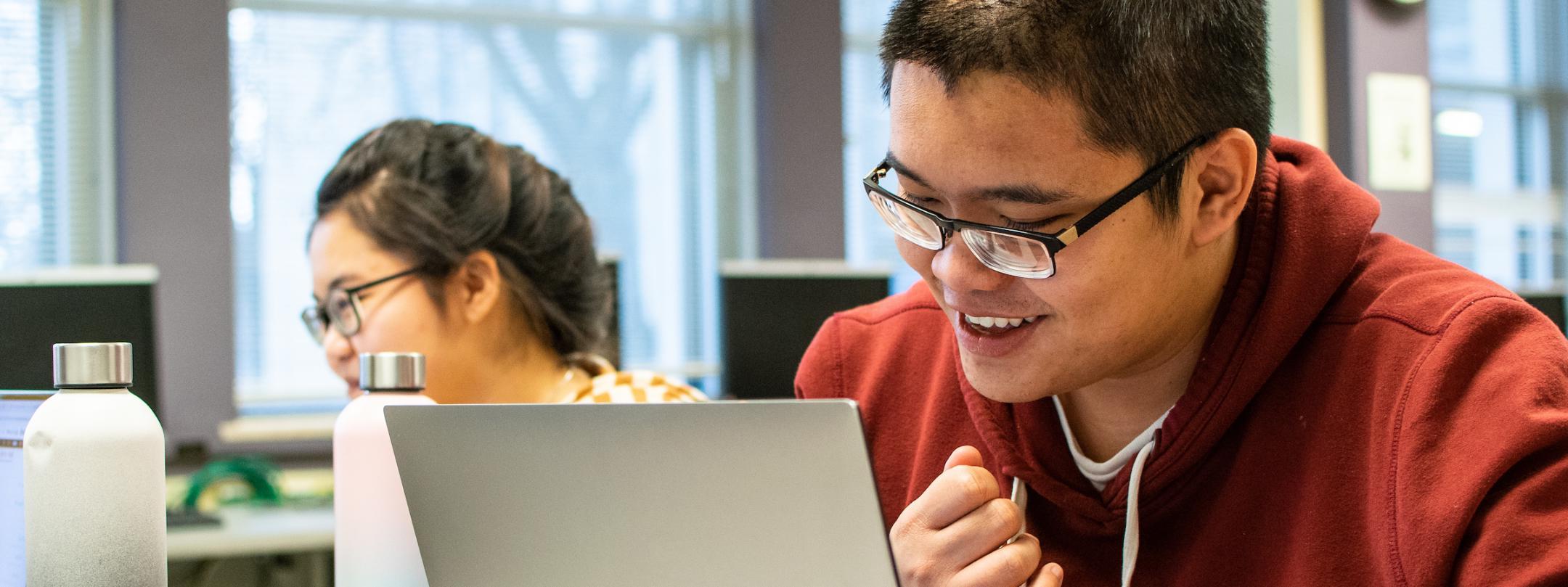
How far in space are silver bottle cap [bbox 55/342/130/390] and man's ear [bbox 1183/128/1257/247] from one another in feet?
2.48

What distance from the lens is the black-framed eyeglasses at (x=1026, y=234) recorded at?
896 millimetres

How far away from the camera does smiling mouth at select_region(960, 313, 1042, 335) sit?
961 millimetres

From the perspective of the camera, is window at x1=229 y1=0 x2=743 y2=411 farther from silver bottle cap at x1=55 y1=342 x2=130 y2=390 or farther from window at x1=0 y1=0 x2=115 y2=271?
silver bottle cap at x1=55 y1=342 x2=130 y2=390

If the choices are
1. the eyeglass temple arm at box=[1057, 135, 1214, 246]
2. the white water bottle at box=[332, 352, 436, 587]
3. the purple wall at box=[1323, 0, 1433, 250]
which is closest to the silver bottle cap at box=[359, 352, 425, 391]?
the white water bottle at box=[332, 352, 436, 587]

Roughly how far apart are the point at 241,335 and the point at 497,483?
360 centimetres

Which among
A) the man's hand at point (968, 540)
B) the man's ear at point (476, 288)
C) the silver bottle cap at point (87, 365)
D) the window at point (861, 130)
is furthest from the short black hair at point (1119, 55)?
the window at point (861, 130)

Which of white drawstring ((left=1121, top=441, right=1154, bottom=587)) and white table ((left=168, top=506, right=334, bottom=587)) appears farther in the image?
white table ((left=168, top=506, right=334, bottom=587))

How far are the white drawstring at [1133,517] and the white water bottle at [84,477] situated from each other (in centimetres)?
71

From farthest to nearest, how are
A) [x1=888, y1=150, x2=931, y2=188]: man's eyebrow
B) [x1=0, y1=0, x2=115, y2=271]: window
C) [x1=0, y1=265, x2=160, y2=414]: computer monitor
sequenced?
1. [x1=0, y1=0, x2=115, y2=271]: window
2. [x1=0, y1=265, x2=160, y2=414]: computer monitor
3. [x1=888, y1=150, x2=931, y2=188]: man's eyebrow

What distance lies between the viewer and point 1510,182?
555cm

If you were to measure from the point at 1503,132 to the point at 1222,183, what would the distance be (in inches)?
216

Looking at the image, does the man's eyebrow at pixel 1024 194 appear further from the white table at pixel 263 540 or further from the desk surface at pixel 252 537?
Answer: the desk surface at pixel 252 537

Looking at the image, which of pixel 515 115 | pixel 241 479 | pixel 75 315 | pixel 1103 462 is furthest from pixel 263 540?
pixel 515 115

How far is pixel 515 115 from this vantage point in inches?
170
